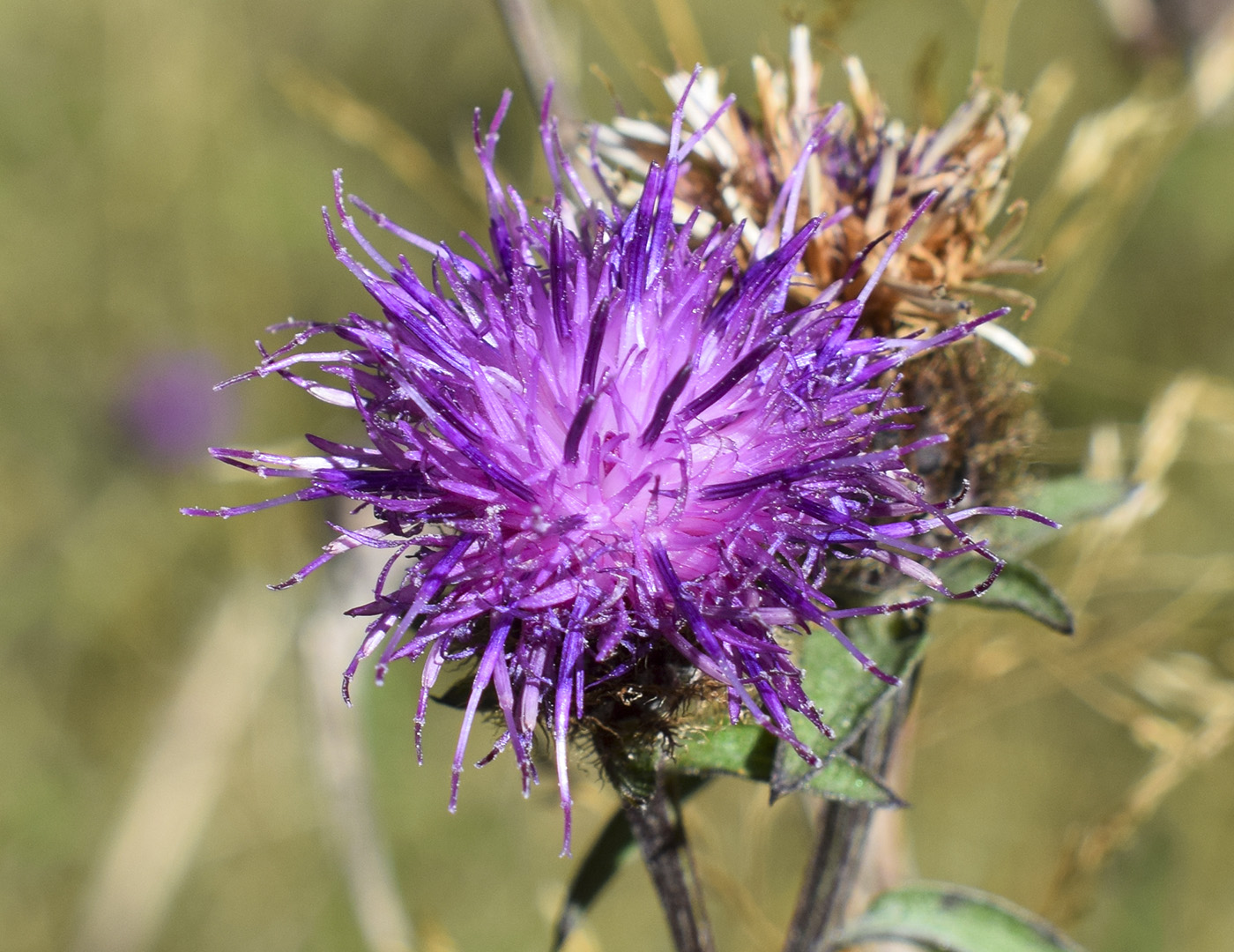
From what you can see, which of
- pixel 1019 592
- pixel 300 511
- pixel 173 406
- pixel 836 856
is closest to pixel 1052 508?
pixel 1019 592

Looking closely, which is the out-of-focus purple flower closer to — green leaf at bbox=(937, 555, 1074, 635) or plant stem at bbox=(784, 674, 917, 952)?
plant stem at bbox=(784, 674, 917, 952)

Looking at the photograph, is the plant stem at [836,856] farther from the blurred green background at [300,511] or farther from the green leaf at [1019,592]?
the blurred green background at [300,511]

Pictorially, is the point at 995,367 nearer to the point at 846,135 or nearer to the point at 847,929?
the point at 846,135

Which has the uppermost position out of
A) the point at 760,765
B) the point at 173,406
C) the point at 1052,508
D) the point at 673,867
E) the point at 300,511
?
the point at 173,406

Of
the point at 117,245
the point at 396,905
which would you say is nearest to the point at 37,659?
the point at 117,245

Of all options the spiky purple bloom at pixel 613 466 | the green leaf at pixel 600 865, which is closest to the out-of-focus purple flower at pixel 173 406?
the spiky purple bloom at pixel 613 466

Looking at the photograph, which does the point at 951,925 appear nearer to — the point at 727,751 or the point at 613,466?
the point at 727,751
